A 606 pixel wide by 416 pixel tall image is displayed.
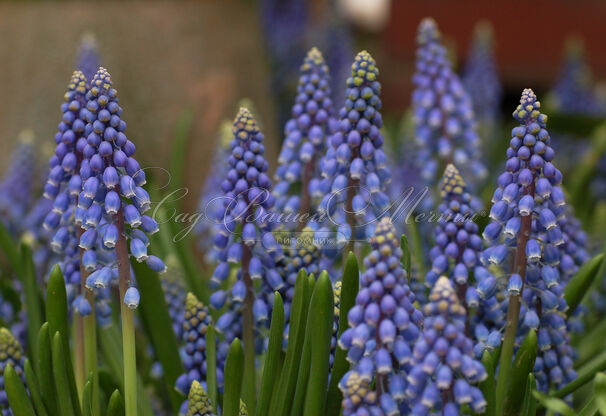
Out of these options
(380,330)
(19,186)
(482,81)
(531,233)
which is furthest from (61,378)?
(482,81)

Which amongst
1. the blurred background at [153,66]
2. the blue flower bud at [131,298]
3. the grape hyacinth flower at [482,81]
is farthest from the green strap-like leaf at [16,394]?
the grape hyacinth flower at [482,81]

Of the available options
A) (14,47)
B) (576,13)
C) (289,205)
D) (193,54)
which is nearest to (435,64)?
(289,205)

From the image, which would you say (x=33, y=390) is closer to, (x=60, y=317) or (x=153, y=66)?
(x=60, y=317)

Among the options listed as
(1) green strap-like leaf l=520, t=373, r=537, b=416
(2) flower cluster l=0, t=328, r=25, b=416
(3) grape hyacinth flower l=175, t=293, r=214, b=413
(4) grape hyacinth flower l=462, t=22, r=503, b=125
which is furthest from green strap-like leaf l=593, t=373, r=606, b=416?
(4) grape hyacinth flower l=462, t=22, r=503, b=125

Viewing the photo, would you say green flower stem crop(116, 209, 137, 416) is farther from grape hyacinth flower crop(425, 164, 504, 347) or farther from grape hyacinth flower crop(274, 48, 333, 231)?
grape hyacinth flower crop(425, 164, 504, 347)

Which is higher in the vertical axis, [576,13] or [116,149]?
[576,13]

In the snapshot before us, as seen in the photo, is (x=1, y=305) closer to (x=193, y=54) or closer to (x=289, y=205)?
(x=289, y=205)
